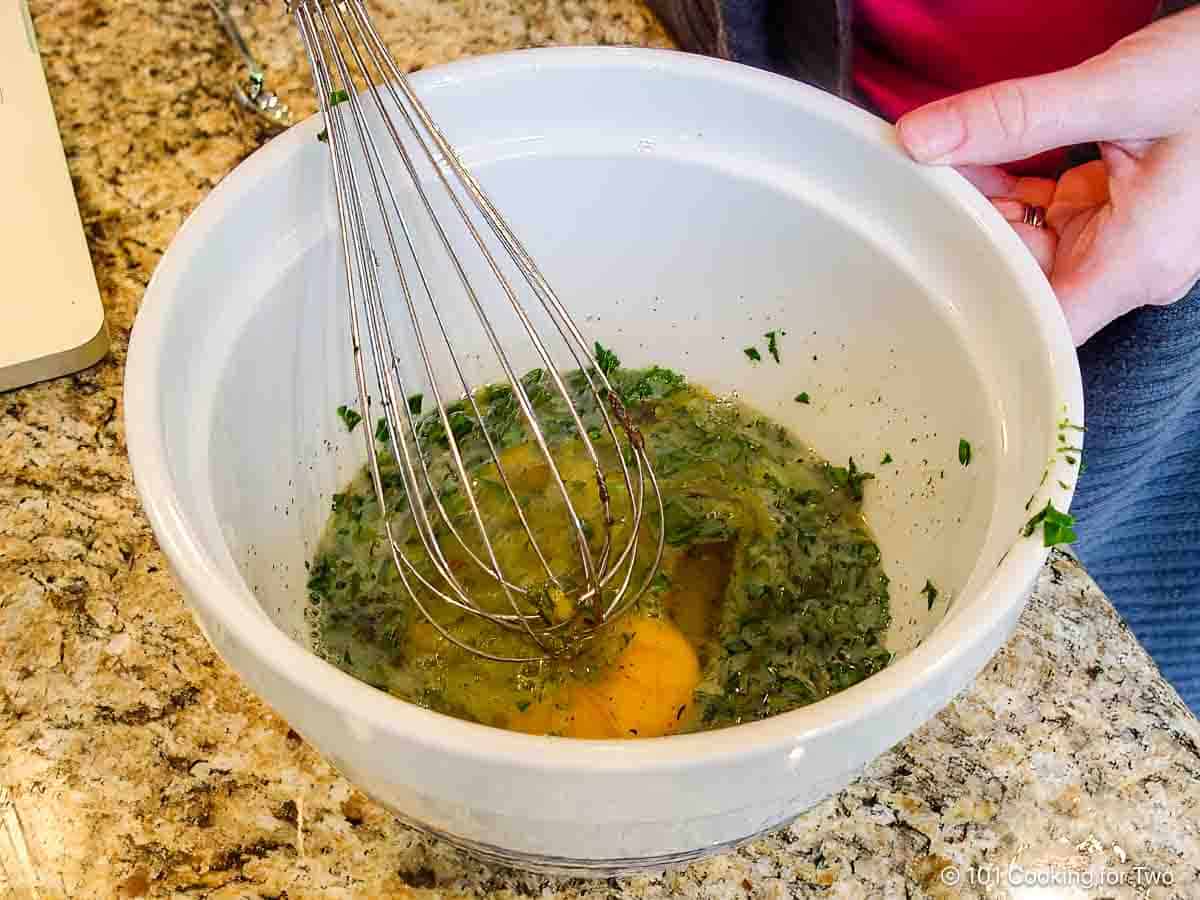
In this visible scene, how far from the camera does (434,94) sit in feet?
2.07

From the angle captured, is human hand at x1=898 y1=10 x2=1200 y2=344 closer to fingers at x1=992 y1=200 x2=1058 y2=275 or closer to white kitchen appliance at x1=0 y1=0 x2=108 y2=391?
fingers at x1=992 y1=200 x2=1058 y2=275

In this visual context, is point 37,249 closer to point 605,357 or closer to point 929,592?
point 605,357

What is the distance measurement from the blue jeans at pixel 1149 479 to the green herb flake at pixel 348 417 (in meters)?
0.52

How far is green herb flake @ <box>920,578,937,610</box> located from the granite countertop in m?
0.05

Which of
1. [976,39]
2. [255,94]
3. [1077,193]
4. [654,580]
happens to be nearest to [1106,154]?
[1077,193]

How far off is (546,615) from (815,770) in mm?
249

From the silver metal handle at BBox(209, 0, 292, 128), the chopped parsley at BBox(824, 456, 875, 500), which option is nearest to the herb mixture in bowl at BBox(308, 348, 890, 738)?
the chopped parsley at BBox(824, 456, 875, 500)

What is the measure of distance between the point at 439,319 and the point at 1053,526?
1.21 ft

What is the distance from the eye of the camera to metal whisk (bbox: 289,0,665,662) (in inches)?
22.8

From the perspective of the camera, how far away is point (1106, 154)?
0.69 meters

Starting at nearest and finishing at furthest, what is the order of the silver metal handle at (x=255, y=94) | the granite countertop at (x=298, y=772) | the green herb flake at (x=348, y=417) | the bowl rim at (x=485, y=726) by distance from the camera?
the bowl rim at (x=485, y=726), the granite countertop at (x=298, y=772), the green herb flake at (x=348, y=417), the silver metal handle at (x=255, y=94)

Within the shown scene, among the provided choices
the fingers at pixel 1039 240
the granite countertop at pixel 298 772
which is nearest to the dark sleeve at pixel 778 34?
the fingers at pixel 1039 240

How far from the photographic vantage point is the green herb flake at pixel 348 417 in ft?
2.26

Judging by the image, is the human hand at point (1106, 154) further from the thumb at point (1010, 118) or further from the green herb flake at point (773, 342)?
the green herb flake at point (773, 342)
